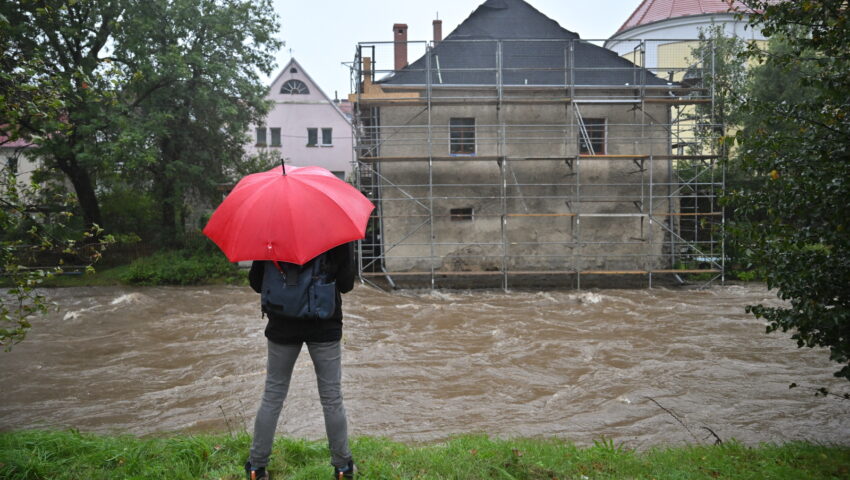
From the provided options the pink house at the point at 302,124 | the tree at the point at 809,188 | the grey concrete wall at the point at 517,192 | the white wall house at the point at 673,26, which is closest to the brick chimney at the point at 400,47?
the grey concrete wall at the point at 517,192

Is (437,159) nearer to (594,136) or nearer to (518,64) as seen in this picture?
(518,64)

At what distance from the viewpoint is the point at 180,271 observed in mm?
19922

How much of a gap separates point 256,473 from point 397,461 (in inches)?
37.7

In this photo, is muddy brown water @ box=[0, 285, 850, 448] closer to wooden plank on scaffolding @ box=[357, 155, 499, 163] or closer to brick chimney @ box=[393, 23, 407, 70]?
wooden plank on scaffolding @ box=[357, 155, 499, 163]

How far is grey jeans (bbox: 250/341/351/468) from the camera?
3559 millimetres

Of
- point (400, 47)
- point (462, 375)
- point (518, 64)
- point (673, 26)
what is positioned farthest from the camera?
point (673, 26)

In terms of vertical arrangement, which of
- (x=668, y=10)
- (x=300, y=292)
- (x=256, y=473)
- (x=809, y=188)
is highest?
(x=668, y=10)

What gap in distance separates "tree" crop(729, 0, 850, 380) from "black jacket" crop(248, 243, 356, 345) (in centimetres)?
333

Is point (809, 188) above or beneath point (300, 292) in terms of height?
above

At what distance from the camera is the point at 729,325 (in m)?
12.6

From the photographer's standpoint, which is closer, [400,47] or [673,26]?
[400,47]

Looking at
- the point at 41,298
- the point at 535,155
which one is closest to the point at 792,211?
the point at 41,298

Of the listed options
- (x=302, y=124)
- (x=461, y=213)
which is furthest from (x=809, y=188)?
(x=302, y=124)

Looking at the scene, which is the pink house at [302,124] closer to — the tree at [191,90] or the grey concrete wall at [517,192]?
the tree at [191,90]
